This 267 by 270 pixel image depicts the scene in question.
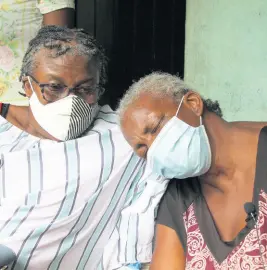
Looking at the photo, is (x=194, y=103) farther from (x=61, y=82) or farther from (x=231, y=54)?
(x=231, y=54)

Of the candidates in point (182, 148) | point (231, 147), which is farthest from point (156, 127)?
point (231, 147)

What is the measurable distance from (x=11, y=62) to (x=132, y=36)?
3.80 ft

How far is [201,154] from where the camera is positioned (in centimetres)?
200

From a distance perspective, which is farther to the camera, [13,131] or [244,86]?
[244,86]

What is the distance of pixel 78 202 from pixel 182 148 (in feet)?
1.55

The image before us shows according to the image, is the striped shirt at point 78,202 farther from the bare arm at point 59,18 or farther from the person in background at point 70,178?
the bare arm at point 59,18

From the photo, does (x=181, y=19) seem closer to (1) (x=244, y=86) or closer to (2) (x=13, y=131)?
(1) (x=244, y=86)

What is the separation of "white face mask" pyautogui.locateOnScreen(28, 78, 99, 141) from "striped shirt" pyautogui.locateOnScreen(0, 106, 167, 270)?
0.14 feet

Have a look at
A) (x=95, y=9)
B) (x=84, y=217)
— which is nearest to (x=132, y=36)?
(x=95, y=9)

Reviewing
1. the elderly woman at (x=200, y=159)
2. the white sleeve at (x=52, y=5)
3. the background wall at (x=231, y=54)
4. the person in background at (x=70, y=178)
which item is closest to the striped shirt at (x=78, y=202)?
the person in background at (x=70, y=178)

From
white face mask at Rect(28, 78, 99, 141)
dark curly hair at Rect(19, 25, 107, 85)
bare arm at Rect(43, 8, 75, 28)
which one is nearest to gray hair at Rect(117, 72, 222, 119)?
white face mask at Rect(28, 78, 99, 141)

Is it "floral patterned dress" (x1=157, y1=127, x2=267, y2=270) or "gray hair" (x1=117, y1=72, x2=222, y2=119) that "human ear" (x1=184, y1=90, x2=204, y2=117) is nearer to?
"gray hair" (x1=117, y1=72, x2=222, y2=119)

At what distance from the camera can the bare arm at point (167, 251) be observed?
2111 mm

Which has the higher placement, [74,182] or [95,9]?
[95,9]
